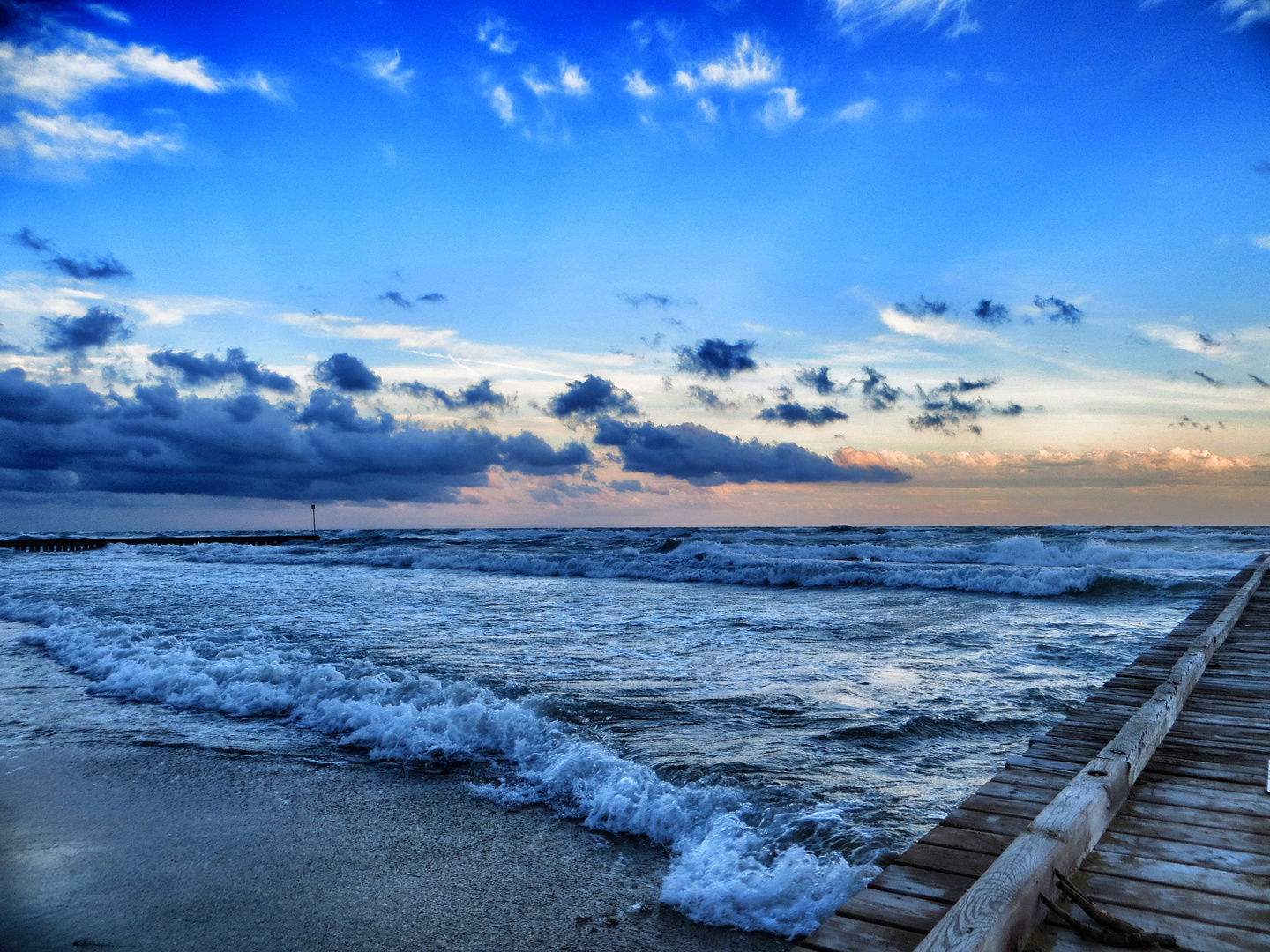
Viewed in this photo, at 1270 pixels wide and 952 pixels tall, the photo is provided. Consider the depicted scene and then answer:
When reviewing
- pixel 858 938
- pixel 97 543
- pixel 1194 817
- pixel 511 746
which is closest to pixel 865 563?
pixel 511 746

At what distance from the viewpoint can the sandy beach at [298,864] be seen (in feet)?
12.3

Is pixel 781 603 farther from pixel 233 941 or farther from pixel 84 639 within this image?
pixel 233 941

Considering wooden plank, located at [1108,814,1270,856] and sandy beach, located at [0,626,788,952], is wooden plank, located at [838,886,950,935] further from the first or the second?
sandy beach, located at [0,626,788,952]

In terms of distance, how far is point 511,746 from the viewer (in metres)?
6.62

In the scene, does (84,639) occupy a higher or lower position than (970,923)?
lower

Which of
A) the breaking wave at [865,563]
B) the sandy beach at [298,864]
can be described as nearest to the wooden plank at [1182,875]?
the sandy beach at [298,864]

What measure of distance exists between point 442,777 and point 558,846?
1.72m

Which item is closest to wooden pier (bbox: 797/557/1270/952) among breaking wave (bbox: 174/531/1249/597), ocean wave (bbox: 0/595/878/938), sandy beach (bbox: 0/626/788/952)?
ocean wave (bbox: 0/595/878/938)

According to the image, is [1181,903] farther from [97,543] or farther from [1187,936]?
[97,543]

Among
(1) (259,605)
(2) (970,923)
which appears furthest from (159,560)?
(2) (970,923)

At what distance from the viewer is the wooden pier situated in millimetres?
2285

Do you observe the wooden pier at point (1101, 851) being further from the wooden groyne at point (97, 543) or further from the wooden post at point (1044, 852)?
the wooden groyne at point (97, 543)

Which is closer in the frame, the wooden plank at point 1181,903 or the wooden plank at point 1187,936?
the wooden plank at point 1187,936

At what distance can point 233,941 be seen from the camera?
3709 mm
